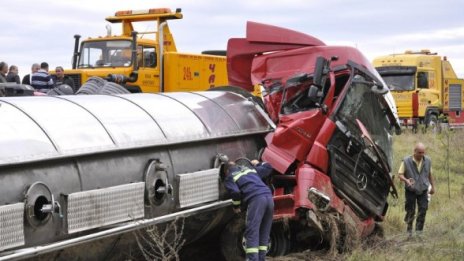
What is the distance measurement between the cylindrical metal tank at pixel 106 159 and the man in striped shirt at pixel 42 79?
162 inches

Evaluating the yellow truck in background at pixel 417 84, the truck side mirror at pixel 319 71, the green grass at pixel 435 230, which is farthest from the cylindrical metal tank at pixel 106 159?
the yellow truck in background at pixel 417 84

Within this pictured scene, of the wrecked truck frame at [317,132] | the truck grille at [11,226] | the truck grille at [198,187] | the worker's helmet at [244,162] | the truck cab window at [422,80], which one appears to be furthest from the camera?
the truck cab window at [422,80]

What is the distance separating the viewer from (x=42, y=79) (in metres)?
11.9

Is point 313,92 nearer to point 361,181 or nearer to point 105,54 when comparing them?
point 361,181

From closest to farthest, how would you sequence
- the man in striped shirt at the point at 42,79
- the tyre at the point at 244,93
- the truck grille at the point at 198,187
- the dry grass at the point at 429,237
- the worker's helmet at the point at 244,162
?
the truck grille at the point at 198,187 → the worker's helmet at the point at 244,162 → the dry grass at the point at 429,237 → the tyre at the point at 244,93 → the man in striped shirt at the point at 42,79

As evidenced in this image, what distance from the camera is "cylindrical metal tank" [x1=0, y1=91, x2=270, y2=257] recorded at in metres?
5.60

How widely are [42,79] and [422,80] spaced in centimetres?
1879

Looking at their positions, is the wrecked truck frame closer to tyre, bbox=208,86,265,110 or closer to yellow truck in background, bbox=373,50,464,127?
tyre, bbox=208,86,265,110

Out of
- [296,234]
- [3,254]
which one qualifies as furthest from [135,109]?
[296,234]

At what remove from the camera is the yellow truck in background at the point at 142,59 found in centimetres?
1655

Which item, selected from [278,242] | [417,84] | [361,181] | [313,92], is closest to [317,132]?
[313,92]

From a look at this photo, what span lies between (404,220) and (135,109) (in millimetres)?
5656

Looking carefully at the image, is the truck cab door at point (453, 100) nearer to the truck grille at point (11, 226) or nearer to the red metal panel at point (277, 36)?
the red metal panel at point (277, 36)

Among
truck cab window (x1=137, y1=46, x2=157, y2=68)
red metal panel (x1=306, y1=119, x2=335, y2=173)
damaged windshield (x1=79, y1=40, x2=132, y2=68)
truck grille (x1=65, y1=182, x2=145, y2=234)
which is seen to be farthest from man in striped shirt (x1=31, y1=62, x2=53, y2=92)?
truck grille (x1=65, y1=182, x2=145, y2=234)
